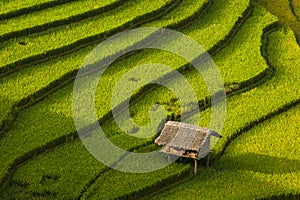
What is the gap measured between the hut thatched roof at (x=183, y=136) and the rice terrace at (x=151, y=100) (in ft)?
0.12

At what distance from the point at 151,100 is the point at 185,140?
3.73 metres

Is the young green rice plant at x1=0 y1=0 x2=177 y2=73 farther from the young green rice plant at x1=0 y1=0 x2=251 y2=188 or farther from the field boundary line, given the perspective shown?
the young green rice plant at x1=0 y1=0 x2=251 y2=188

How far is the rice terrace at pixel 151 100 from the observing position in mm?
17562

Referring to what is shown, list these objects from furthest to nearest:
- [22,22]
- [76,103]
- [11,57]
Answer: [22,22]
[11,57]
[76,103]

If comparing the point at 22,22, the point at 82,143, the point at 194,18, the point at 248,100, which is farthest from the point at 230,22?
the point at 82,143

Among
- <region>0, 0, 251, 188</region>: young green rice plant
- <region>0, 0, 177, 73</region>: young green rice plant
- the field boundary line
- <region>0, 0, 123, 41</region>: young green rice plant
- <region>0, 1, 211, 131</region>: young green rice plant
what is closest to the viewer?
<region>0, 0, 251, 188</region>: young green rice plant

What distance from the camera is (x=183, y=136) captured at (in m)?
17.9

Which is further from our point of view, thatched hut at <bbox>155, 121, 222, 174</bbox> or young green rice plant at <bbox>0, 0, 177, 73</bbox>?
young green rice plant at <bbox>0, 0, 177, 73</bbox>

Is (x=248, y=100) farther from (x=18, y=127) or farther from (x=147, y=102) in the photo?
(x=18, y=127)

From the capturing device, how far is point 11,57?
878 inches

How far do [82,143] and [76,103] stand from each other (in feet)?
6.31

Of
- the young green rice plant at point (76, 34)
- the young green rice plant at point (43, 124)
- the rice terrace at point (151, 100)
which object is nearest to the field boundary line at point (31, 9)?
the rice terrace at point (151, 100)

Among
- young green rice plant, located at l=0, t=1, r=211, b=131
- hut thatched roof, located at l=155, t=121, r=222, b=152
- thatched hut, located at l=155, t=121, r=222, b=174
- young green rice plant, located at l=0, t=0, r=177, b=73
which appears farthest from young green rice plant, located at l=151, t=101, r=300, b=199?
young green rice plant, located at l=0, t=0, r=177, b=73

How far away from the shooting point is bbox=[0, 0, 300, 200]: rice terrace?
1756 centimetres
